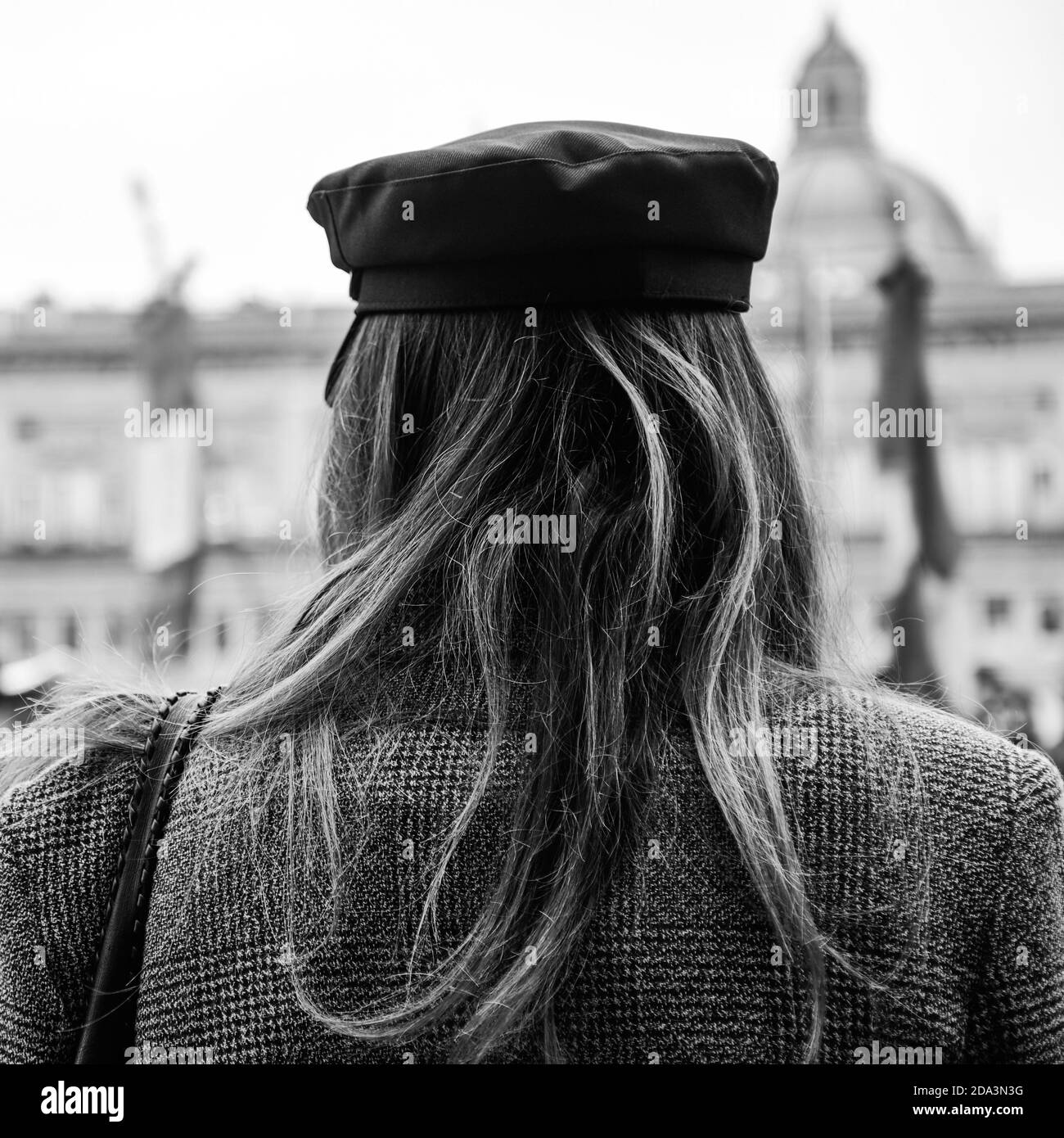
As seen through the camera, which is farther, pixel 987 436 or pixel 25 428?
pixel 987 436

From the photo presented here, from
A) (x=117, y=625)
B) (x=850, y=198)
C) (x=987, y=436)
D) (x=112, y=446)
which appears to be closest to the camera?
(x=117, y=625)

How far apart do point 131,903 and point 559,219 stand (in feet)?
1.46

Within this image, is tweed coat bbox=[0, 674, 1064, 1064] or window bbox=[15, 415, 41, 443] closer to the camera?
tweed coat bbox=[0, 674, 1064, 1064]

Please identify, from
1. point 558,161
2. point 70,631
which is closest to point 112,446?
point 70,631

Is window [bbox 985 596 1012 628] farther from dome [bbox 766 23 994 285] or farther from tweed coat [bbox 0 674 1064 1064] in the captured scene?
tweed coat [bbox 0 674 1064 1064]

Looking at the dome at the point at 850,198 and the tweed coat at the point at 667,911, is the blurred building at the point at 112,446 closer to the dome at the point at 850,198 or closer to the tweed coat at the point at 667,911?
the dome at the point at 850,198

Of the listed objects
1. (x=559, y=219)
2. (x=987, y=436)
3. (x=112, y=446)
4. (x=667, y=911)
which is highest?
(x=112, y=446)

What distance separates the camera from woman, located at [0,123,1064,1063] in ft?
2.08

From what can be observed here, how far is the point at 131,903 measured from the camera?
0.66 metres

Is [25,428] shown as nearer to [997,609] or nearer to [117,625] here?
[117,625]

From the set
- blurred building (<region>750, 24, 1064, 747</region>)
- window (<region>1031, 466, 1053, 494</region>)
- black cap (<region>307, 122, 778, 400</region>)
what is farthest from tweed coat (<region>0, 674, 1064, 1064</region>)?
window (<region>1031, 466, 1053, 494</region>)

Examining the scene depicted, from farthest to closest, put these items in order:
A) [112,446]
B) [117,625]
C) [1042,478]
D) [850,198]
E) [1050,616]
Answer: [850,198]
[1050,616]
[1042,478]
[112,446]
[117,625]
